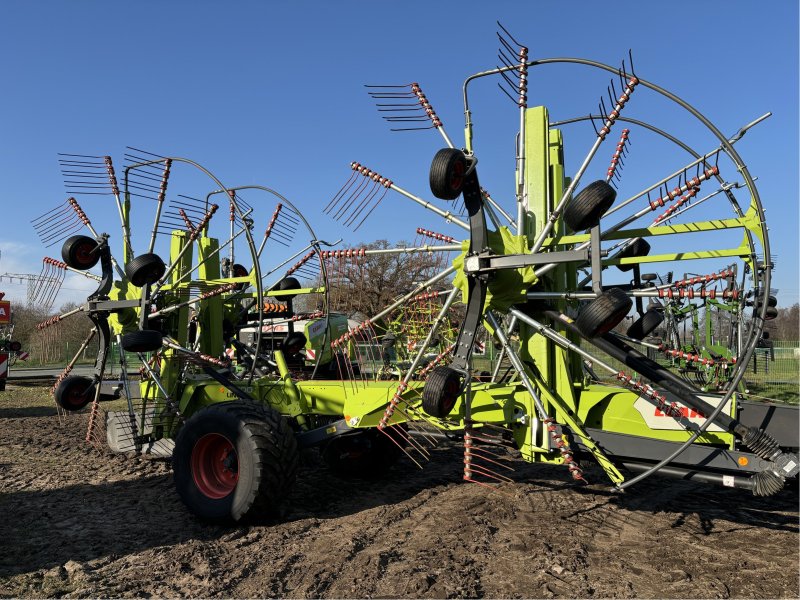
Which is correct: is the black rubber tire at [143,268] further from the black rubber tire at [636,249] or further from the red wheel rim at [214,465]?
the black rubber tire at [636,249]

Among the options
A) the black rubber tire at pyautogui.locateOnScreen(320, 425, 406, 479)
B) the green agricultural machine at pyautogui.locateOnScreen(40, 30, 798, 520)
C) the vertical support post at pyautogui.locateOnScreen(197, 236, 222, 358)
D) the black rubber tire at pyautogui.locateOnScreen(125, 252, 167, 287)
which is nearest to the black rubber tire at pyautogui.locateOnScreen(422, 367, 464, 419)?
the green agricultural machine at pyautogui.locateOnScreen(40, 30, 798, 520)

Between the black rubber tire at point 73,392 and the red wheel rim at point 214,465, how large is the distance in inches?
74.1

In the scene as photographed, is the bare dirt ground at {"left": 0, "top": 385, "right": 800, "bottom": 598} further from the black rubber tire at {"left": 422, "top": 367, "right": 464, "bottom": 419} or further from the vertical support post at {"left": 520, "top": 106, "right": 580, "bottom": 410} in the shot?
the vertical support post at {"left": 520, "top": 106, "right": 580, "bottom": 410}

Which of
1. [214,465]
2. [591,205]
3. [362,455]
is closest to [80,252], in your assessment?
[214,465]

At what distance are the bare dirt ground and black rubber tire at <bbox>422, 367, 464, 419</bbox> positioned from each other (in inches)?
44.4

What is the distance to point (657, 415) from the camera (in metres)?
4.77

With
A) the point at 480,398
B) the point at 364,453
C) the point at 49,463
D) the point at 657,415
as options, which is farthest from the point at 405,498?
the point at 49,463

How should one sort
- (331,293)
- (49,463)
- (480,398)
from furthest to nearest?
(49,463) < (331,293) < (480,398)

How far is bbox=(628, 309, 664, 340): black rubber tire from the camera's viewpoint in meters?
5.37

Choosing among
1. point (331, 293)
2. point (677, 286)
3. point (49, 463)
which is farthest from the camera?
point (49, 463)

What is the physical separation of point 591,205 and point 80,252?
534 cm

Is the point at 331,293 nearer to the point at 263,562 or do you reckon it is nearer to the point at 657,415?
the point at 263,562

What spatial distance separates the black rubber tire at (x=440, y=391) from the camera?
13.4 ft

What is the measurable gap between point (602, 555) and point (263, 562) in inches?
97.1
